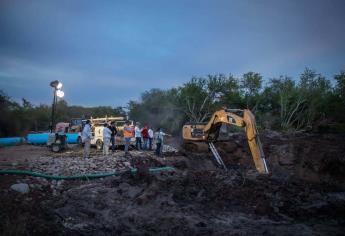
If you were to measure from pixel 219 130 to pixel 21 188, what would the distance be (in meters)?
9.51

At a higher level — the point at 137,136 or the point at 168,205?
the point at 137,136

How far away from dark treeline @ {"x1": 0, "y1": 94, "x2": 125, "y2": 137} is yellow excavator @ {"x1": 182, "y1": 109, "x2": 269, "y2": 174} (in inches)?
547

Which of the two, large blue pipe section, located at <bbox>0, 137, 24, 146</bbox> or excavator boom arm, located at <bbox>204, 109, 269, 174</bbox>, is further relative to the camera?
large blue pipe section, located at <bbox>0, 137, 24, 146</bbox>

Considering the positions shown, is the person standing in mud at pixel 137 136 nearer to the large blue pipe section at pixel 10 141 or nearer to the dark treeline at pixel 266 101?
the large blue pipe section at pixel 10 141

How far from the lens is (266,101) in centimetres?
4384

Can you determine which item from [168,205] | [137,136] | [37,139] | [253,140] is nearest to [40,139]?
[37,139]

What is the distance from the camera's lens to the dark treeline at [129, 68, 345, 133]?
4053 cm

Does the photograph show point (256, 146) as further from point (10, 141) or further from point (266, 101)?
point (266, 101)

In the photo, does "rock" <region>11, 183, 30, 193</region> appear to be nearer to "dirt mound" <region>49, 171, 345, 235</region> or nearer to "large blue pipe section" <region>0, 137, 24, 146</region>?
"dirt mound" <region>49, 171, 345, 235</region>

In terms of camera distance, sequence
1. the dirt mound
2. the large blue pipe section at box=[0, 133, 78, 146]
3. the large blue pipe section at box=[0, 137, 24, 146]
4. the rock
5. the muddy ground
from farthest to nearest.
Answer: the large blue pipe section at box=[0, 133, 78, 146] < the large blue pipe section at box=[0, 137, 24, 146] < the rock < the dirt mound < the muddy ground

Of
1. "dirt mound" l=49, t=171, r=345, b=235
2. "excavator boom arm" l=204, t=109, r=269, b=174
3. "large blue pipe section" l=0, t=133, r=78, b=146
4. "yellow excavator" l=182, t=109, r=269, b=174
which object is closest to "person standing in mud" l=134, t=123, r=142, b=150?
"yellow excavator" l=182, t=109, r=269, b=174

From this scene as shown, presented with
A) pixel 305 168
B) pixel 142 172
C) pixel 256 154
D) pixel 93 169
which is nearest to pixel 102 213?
pixel 142 172

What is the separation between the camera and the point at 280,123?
41969 mm

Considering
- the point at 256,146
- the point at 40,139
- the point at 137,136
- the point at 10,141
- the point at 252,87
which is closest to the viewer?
the point at 256,146
